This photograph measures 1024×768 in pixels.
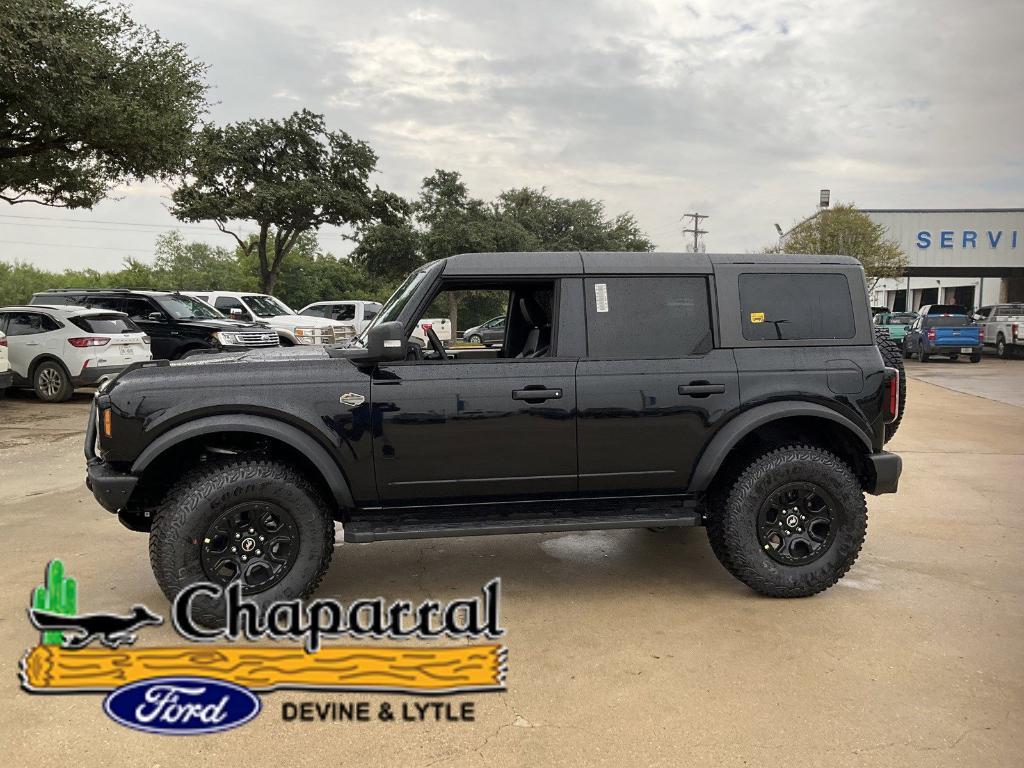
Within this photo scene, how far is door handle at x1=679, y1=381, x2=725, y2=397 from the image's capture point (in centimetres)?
400

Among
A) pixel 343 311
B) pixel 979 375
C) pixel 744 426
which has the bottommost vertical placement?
pixel 979 375

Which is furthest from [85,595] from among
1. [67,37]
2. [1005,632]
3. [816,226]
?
[816,226]

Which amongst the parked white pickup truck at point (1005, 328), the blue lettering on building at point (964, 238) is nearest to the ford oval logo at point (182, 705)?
the parked white pickup truck at point (1005, 328)

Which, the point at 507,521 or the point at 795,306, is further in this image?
the point at 795,306

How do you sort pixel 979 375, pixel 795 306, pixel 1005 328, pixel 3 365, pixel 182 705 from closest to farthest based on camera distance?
pixel 182 705 < pixel 795 306 < pixel 3 365 < pixel 979 375 < pixel 1005 328

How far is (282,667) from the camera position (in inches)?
132

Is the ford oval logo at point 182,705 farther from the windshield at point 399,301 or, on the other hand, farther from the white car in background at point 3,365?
the white car in background at point 3,365

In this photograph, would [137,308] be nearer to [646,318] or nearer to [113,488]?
[113,488]

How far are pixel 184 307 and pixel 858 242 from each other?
2459 centimetres

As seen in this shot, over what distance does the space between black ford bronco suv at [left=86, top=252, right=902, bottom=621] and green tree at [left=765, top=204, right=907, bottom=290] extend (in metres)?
27.0

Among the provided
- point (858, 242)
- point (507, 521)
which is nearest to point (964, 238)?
point (858, 242)

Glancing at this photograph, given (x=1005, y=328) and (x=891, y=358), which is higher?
(x=891, y=358)

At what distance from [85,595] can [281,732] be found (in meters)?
1.98

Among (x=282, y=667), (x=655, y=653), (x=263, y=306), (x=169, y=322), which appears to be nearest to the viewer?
(x=282, y=667)
